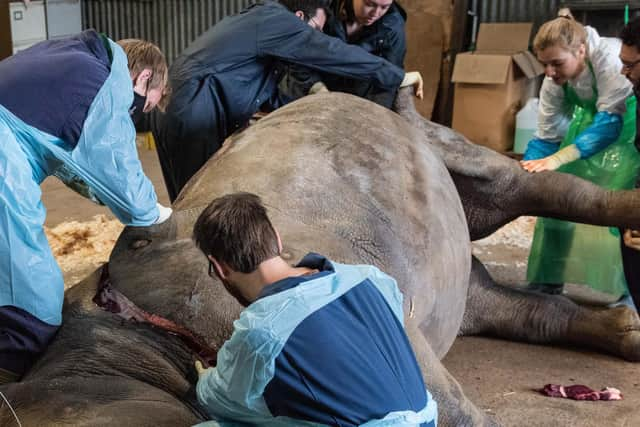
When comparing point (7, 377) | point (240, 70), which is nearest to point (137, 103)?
point (7, 377)

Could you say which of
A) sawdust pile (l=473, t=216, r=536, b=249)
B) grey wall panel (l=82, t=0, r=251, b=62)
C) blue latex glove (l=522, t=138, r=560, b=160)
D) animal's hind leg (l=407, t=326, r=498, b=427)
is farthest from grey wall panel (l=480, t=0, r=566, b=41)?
animal's hind leg (l=407, t=326, r=498, b=427)

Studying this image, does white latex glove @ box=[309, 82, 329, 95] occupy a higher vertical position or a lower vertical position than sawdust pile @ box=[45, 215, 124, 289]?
higher

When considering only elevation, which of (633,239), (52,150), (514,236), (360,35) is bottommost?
(514,236)

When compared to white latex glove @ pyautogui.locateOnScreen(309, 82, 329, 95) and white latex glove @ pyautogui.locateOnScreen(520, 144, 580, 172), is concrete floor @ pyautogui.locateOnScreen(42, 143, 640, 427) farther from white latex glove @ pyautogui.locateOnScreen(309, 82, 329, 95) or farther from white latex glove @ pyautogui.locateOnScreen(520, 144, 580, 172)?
white latex glove @ pyautogui.locateOnScreen(309, 82, 329, 95)

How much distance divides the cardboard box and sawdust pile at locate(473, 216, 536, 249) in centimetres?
248

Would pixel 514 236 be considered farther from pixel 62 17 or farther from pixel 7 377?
pixel 62 17

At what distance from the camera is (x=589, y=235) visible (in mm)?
5746

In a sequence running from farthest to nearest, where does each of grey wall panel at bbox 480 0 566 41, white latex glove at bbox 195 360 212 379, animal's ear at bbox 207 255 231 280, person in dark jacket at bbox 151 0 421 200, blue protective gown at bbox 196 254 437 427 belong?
grey wall panel at bbox 480 0 566 41
person in dark jacket at bbox 151 0 421 200
white latex glove at bbox 195 360 212 379
animal's ear at bbox 207 255 231 280
blue protective gown at bbox 196 254 437 427

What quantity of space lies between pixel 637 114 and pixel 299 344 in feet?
10.8

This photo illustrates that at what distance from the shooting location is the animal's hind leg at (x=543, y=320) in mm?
4875

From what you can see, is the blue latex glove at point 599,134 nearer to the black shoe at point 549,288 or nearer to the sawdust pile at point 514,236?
the black shoe at point 549,288

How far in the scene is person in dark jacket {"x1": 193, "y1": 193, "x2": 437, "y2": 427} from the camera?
2336mm

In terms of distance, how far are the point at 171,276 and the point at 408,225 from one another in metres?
1.20

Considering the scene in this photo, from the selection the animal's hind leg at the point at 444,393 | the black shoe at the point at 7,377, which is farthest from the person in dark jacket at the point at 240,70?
the black shoe at the point at 7,377
